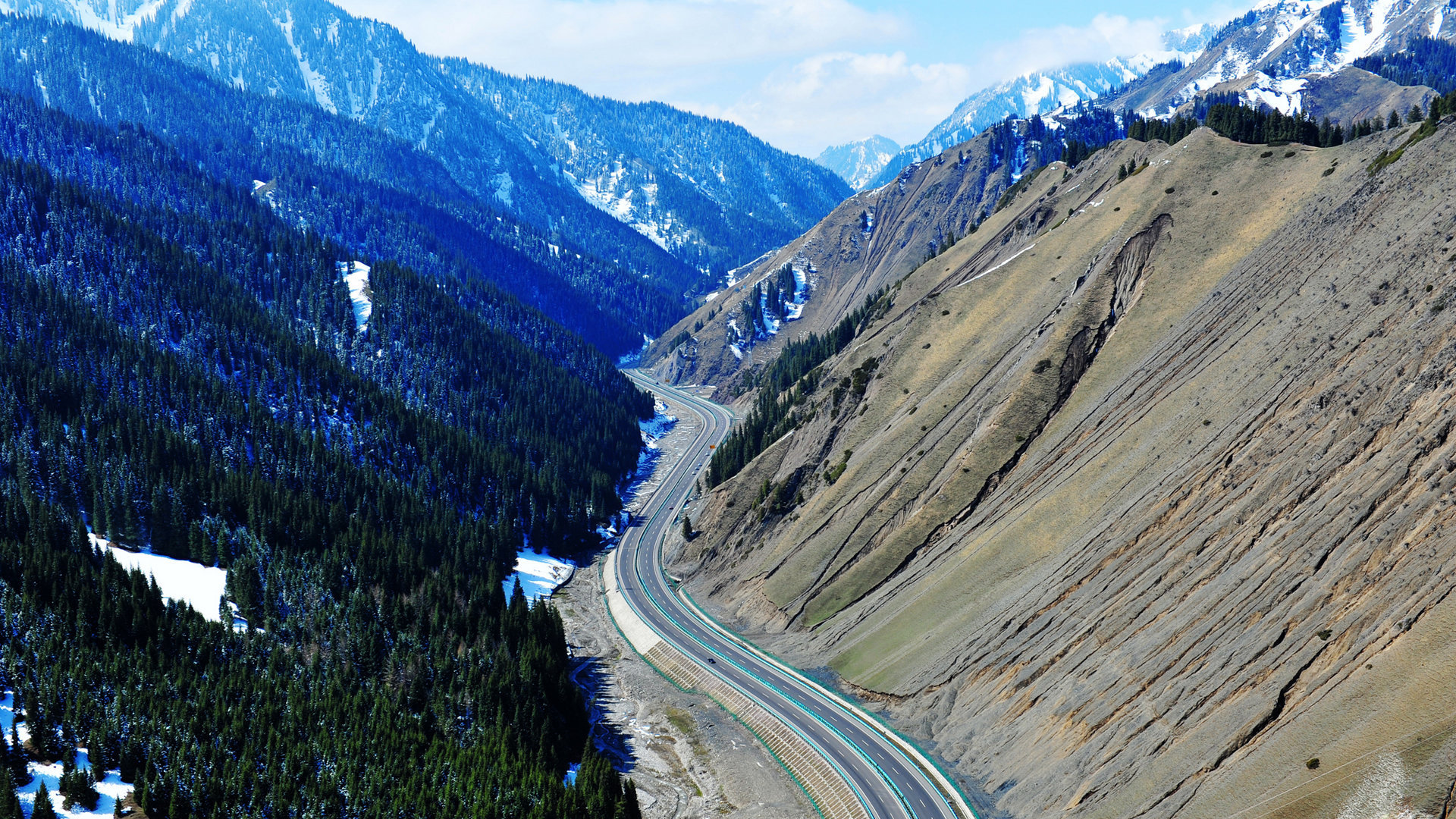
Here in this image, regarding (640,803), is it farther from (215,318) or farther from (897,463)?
(215,318)

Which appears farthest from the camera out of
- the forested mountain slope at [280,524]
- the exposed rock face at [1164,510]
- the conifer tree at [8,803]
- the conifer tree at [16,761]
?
the forested mountain slope at [280,524]

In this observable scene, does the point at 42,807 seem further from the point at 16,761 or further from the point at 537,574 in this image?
the point at 537,574

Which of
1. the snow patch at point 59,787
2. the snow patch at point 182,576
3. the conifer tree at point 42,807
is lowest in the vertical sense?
the conifer tree at point 42,807

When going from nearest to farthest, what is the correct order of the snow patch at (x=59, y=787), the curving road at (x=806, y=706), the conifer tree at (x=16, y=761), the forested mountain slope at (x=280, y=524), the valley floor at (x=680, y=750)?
the snow patch at (x=59, y=787) < the conifer tree at (x=16, y=761) < the forested mountain slope at (x=280, y=524) < the curving road at (x=806, y=706) < the valley floor at (x=680, y=750)

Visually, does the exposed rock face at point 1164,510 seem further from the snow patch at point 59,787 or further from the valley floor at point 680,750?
the snow patch at point 59,787

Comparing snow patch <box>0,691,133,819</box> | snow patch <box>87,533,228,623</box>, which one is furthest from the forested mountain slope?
snow patch <box>87,533,228,623</box>

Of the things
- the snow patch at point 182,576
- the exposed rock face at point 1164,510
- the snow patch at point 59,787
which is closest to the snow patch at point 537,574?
the exposed rock face at point 1164,510

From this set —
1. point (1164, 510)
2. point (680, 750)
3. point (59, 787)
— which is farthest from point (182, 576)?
point (1164, 510)

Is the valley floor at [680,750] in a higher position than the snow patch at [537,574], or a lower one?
lower
